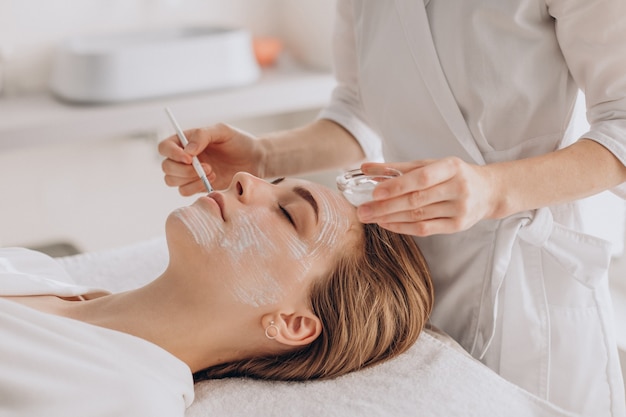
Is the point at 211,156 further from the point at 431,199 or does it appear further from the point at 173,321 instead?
the point at 431,199

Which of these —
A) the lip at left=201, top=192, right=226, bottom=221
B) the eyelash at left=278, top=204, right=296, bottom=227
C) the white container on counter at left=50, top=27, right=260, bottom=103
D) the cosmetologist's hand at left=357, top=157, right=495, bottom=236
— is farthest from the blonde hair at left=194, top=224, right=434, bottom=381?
the white container on counter at left=50, top=27, right=260, bottom=103

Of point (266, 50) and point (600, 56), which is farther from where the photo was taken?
point (266, 50)

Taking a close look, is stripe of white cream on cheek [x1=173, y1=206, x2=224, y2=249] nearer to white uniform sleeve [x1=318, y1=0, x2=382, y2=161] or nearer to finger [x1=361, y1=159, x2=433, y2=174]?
finger [x1=361, y1=159, x2=433, y2=174]

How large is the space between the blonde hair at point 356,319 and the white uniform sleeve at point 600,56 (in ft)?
1.40

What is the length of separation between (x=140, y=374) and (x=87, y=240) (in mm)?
2227

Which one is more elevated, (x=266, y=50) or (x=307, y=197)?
(x=307, y=197)

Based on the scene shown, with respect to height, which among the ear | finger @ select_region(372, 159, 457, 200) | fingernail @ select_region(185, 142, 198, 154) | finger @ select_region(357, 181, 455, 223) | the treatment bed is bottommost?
the treatment bed

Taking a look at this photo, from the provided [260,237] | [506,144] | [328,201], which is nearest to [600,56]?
[506,144]

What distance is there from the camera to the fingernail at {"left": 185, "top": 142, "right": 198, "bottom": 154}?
1.64 metres

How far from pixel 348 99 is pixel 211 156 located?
342mm

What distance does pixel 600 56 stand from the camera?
1.24 m

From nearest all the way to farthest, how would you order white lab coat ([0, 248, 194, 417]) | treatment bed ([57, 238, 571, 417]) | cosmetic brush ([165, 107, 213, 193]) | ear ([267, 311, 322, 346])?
white lab coat ([0, 248, 194, 417]) → treatment bed ([57, 238, 571, 417]) → ear ([267, 311, 322, 346]) → cosmetic brush ([165, 107, 213, 193])

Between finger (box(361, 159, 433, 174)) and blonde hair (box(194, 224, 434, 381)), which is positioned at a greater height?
finger (box(361, 159, 433, 174))

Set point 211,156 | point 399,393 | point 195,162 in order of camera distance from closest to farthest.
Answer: point 399,393, point 195,162, point 211,156
